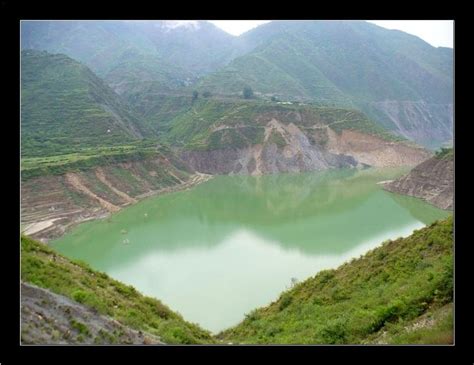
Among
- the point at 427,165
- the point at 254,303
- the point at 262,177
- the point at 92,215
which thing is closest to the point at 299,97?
the point at 262,177

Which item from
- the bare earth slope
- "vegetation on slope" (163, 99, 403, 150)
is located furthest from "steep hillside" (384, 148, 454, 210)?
the bare earth slope

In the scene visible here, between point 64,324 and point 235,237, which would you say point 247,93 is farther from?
point 64,324

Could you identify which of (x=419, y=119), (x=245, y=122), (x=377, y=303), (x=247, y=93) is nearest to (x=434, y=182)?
(x=245, y=122)

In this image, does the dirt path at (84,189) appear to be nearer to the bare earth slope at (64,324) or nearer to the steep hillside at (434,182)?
the steep hillside at (434,182)

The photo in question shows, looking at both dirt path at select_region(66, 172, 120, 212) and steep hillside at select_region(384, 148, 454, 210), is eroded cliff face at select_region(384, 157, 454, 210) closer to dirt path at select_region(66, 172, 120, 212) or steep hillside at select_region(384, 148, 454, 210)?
steep hillside at select_region(384, 148, 454, 210)
